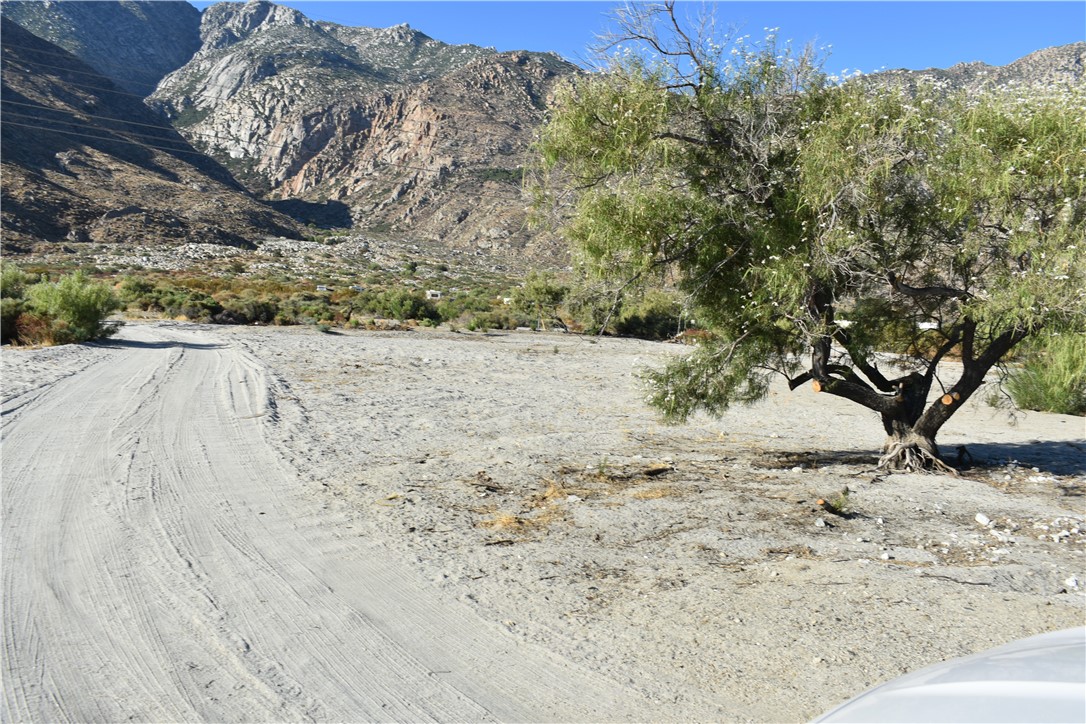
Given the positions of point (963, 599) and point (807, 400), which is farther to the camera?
point (807, 400)

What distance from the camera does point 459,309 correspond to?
41812 mm

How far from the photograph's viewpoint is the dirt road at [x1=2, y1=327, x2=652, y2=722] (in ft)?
12.4

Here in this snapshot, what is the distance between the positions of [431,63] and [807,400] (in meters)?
159

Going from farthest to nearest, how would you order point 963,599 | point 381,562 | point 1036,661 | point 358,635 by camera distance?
1. point 381,562
2. point 963,599
3. point 358,635
4. point 1036,661

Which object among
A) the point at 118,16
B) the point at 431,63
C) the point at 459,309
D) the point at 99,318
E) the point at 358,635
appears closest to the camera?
the point at 358,635

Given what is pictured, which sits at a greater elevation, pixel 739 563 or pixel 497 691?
pixel 739 563

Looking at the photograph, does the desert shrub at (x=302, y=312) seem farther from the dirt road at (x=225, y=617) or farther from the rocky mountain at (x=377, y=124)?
the rocky mountain at (x=377, y=124)

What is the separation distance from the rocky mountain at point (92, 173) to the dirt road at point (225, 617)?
233ft

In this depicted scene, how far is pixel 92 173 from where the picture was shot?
84312mm

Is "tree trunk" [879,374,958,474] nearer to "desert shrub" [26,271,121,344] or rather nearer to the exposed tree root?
the exposed tree root

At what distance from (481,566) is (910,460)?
21.4 feet

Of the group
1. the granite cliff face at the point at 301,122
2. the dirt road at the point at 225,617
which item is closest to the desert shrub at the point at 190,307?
the dirt road at the point at 225,617

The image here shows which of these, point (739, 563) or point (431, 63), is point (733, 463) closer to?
point (739, 563)

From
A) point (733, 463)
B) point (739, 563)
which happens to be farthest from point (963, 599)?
point (733, 463)
